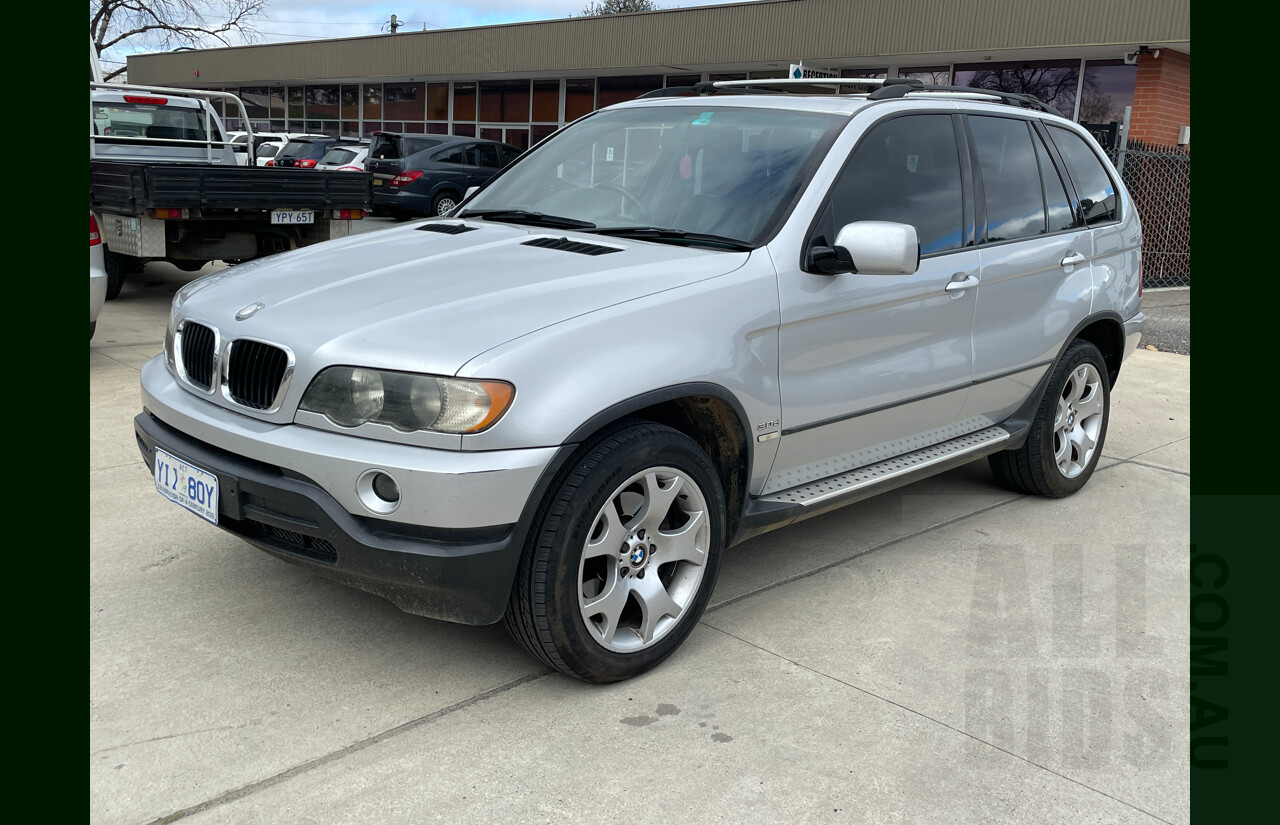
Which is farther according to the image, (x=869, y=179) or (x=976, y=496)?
(x=976, y=496)

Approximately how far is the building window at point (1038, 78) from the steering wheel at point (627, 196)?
1589 centimetres

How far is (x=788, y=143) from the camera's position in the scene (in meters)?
3.92

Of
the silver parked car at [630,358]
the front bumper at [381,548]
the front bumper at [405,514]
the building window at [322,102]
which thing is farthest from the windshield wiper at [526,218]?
the building window at [322,102]

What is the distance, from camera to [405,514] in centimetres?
281

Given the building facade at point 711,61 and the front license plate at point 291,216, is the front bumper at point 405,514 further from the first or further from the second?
the building facade at point 711,61

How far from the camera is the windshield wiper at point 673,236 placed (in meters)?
3.61

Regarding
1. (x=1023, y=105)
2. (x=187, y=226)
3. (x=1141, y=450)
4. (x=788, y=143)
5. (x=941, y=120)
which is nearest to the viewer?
(x=788, y=143)

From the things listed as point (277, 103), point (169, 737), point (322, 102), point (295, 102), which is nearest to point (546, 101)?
point (322, 102)

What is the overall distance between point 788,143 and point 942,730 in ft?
6.85

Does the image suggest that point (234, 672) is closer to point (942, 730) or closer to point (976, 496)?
point (942, 730)

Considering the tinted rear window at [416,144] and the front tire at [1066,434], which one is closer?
the front tire at [1066,434]

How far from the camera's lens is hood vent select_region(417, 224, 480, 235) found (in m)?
4.05

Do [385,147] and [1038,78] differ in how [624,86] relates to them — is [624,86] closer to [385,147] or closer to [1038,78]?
[385,147]
